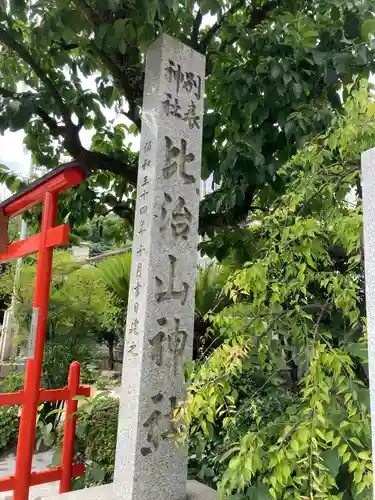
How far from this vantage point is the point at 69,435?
307 centimetres

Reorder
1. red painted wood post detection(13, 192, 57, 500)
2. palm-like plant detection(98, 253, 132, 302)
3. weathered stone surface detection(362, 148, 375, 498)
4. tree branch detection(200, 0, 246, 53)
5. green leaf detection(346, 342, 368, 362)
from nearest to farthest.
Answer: weathered stone surface detection(362, 148, 375, 498), green leaf detection(346, 342, 368, 362), red painted wood post detection(13, 192, 57, 500), tree branch detection(200, 0, 246, 53), palm-like plant detection(98, 253, 132, 302)

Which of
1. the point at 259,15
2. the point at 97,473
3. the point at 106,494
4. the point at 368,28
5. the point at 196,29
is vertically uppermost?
the point at 259,15

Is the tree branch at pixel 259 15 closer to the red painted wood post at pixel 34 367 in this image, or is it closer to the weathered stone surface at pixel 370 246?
the red painted wood post at pixel 34 367

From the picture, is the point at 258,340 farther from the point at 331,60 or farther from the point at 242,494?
the point at 331,60

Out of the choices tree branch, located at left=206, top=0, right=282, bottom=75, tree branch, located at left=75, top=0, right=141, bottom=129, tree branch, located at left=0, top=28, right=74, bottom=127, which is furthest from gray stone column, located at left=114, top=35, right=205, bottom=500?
tree branch, located at left=206, top=0, right=282, bottom=75

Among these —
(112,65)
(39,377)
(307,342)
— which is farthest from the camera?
(112,65)

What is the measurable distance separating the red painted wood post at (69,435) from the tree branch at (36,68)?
6.52 ft

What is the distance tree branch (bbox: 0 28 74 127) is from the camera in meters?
3.13

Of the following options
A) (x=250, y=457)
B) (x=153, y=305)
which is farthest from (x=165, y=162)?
(x=250, y=457)

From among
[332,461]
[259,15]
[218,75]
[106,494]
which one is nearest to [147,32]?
[218,75]

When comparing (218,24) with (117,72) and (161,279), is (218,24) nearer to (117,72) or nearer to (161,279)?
→ (117,72)

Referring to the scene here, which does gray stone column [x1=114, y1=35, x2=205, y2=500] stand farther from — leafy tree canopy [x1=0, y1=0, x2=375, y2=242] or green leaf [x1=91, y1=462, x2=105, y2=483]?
green leaf [x1=91, y1=462, x2=105, y2=483]

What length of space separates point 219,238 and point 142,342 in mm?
1495

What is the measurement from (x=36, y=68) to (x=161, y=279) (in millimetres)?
2170
